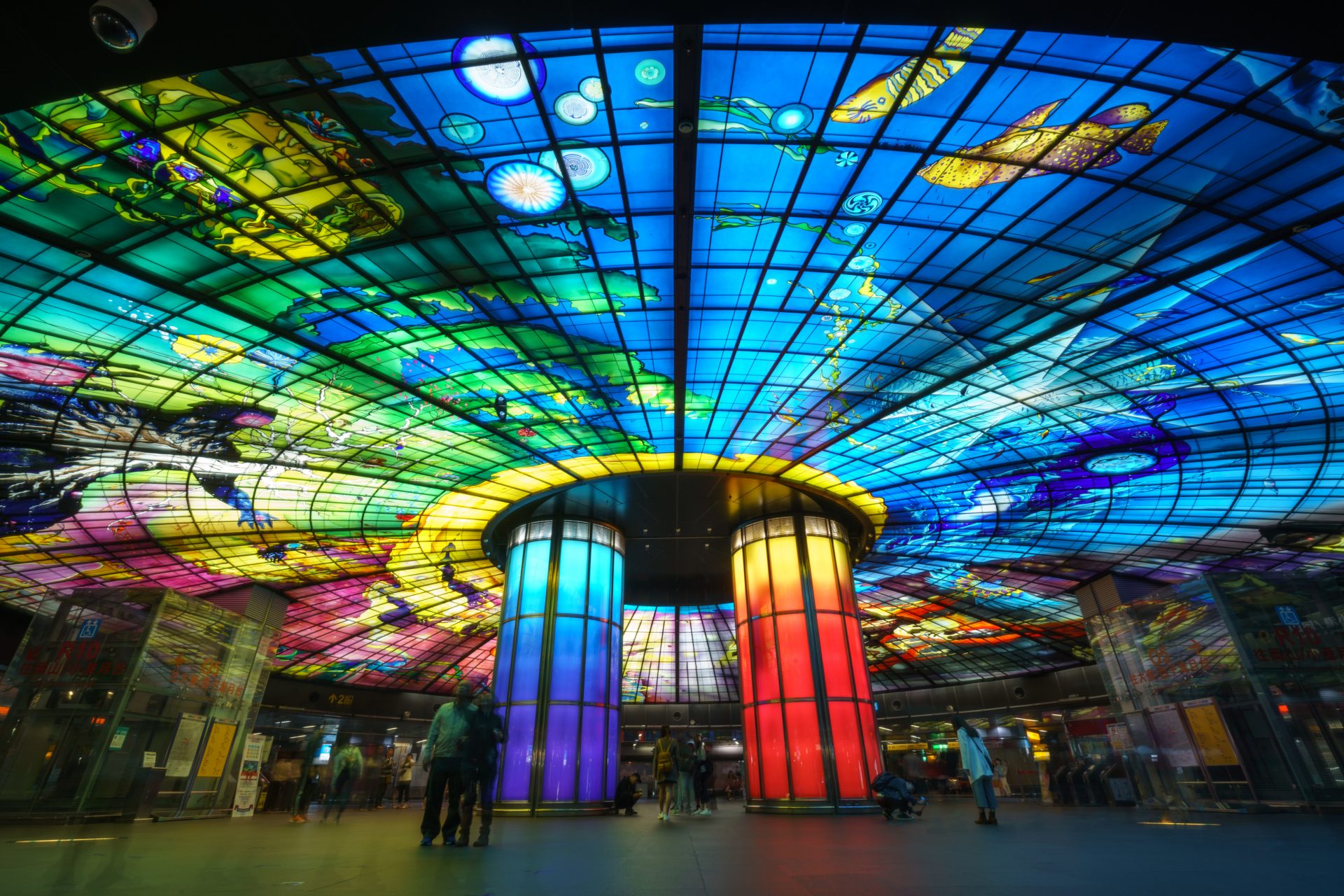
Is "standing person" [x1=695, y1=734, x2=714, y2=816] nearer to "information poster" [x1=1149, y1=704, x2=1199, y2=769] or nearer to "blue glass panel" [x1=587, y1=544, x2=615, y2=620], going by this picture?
"blue glass panel" [x1=587, y1=544, x2=615, y2=620]

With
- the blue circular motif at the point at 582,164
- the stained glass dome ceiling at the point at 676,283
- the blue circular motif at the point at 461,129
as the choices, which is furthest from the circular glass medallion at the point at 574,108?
the blue circular motif at the point at 461,129

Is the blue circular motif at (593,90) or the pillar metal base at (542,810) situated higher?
the blue circular motif at (593,90)

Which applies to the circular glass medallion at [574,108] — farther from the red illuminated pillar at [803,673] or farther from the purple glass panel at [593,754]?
the purple glass panel at [593,754]

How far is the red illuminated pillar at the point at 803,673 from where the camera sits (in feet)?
78.9

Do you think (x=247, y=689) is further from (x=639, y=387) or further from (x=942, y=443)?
(x=942, y=443)

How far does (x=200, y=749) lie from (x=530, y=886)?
79.4ft

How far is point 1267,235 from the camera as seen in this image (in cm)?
1445

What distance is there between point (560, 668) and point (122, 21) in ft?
78.1

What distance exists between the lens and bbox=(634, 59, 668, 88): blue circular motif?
37.8 feet

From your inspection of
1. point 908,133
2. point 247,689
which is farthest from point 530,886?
point 247,689

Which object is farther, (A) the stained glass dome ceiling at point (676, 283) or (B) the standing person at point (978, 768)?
(B) the standing person at point (978, 768)

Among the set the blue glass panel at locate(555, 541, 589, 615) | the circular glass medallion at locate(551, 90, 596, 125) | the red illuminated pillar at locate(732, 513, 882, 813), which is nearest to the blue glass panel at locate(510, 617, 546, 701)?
the blue glass panel at locate(555, 541, 589, 615)

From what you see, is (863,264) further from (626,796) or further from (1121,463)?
(626,796)

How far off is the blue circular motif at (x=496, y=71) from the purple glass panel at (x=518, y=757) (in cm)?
2090
